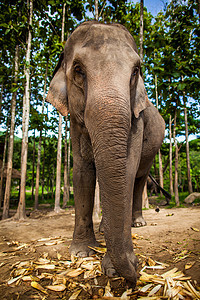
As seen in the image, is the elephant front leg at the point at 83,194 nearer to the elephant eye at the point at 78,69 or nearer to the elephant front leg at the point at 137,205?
the elephant eye at the point at 78,69

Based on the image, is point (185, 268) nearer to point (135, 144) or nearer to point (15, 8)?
point (135, 144)

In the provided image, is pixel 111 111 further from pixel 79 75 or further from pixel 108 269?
pixel 108 269

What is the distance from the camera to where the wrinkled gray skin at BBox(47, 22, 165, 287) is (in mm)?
1866

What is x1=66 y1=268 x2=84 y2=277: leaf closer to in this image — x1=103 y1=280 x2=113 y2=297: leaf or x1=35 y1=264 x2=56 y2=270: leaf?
x1=35 y1=264 x2=56 y2=270: leaf

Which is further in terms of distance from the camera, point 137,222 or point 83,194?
point 137,222

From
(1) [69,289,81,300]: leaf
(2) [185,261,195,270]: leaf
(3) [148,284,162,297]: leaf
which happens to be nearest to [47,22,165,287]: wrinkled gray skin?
(3) [148,284,162,297]: leaf

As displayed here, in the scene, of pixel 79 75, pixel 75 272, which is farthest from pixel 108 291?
pixel 79 75

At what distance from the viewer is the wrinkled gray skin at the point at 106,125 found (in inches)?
73.5

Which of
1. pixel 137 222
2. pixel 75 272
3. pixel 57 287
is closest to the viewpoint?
pixel 57 287

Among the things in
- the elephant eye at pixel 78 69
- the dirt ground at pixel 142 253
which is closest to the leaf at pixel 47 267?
the dirt ground at pixel 142 253

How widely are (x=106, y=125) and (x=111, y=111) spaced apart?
14 cm

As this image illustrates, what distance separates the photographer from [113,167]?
1875 mm

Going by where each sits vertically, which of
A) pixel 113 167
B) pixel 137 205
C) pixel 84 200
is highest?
pixel 113 167

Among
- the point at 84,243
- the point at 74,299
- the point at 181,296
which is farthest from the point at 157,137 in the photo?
the point at 74,299
